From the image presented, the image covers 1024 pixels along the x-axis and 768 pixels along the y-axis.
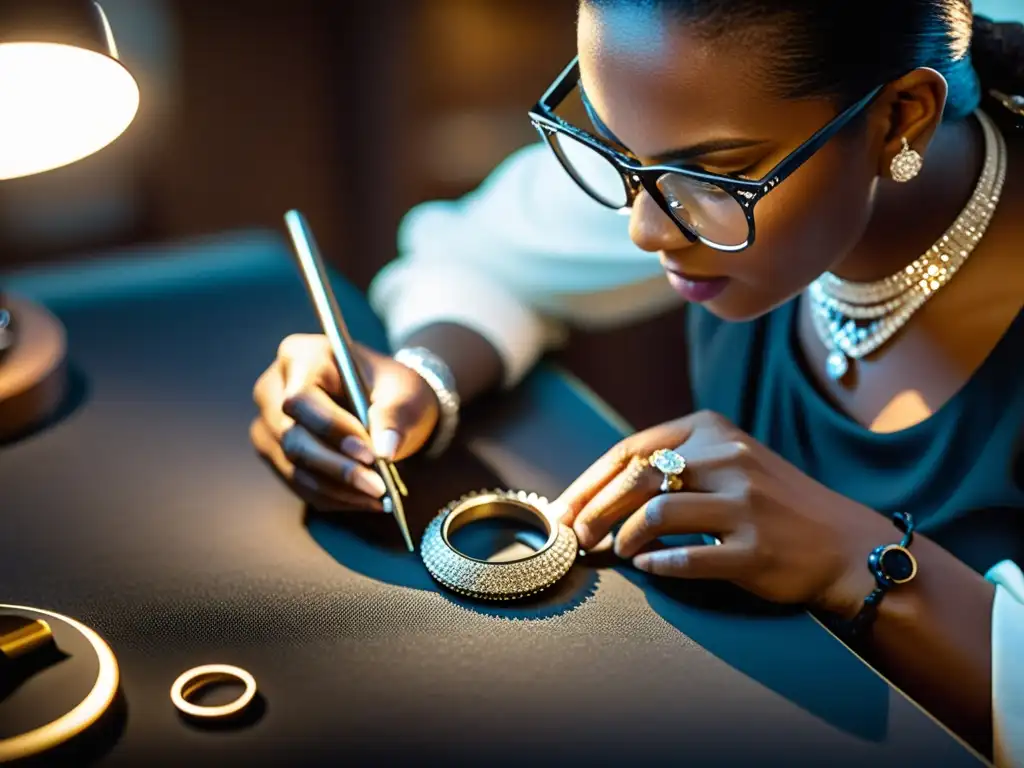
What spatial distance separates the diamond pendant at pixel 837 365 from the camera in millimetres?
1199

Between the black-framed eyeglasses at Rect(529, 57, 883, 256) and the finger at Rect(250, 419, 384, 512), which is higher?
the black-framed eyeglasses at Rect(529, 57, 883, 256)

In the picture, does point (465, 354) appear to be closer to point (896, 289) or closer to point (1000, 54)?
point (896, 289)

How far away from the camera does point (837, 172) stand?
95 cm

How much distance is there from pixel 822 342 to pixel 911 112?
0.37m

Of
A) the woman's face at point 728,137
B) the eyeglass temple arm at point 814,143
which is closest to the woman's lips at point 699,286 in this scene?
the woman's face at point 728,137

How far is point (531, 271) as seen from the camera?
1.44 m

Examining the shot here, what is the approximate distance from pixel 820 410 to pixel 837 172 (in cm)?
34

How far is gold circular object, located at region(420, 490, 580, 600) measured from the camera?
2.96 feet

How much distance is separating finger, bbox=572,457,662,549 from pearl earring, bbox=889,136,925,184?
1.17 feet

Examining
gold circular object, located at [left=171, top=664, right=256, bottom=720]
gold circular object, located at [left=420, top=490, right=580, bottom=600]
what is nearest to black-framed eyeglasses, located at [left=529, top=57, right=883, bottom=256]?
gold circular object, located at [left=420, top=490, right=580, bottom=600]

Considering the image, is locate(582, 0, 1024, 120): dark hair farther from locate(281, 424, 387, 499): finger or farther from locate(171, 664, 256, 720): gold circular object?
locate(171, 664, 256, 720): gold circular object

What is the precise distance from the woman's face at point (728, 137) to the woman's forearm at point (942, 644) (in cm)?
30

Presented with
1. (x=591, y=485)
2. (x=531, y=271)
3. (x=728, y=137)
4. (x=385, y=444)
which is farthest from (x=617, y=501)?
(x=531, y=271)

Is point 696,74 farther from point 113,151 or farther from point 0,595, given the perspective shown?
point 113,151
